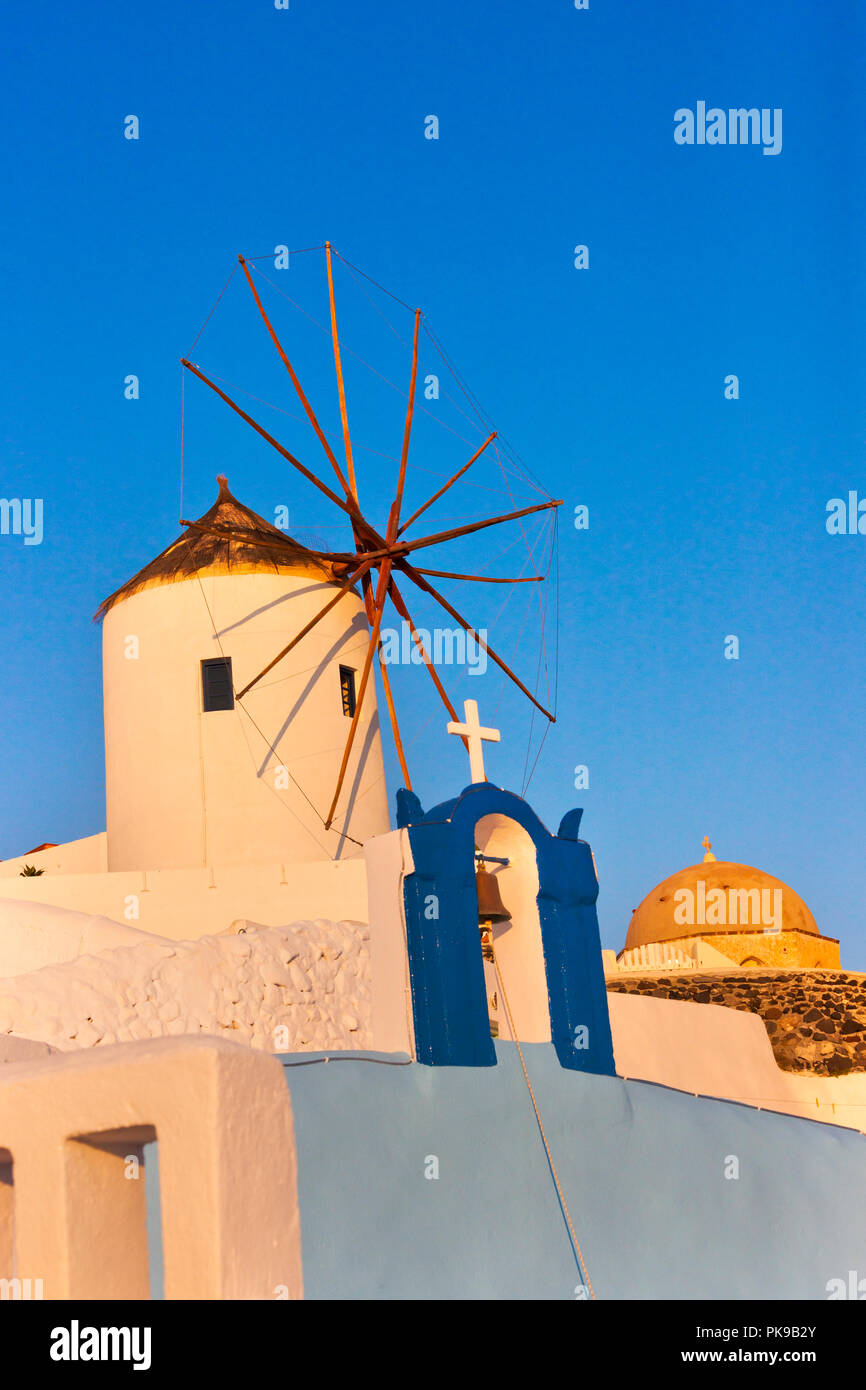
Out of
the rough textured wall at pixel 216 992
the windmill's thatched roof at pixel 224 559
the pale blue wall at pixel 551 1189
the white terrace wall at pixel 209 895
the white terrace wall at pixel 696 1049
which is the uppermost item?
the windmill's thatched roof at pixel 224 559

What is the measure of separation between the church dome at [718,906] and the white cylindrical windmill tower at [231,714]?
794cm

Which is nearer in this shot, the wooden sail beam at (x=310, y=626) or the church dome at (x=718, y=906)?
the wooden sail beam at (x=310, y=626)

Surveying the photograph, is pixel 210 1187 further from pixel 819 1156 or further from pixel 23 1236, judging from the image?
pixel 819 1156

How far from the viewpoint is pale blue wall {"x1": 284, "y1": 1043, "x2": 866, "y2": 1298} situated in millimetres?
5371

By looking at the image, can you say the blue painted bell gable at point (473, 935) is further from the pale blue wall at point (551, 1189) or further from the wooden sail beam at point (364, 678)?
the wooden sail beam at point (364, 678)

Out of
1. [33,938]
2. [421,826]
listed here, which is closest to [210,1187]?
[421,826]

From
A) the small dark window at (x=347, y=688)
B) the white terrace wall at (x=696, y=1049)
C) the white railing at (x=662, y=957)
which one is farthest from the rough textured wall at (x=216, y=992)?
the white railing at (x=662, y=957)

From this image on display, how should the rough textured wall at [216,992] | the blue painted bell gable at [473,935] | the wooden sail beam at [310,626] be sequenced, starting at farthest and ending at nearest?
the wooden sail beam at [310,626], the rough textured wall at [216,992], the blue painted bell gable at [473,935]

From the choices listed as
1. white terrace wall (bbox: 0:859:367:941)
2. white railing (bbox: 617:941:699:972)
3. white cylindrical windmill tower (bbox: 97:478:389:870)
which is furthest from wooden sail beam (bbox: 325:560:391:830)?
A: white railing (bbox: 617:941:699:972)

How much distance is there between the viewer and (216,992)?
10.1 meters

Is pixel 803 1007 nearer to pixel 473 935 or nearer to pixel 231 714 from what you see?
pixel 231 714

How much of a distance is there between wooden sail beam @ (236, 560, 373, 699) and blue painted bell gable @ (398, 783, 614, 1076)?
7602 mm

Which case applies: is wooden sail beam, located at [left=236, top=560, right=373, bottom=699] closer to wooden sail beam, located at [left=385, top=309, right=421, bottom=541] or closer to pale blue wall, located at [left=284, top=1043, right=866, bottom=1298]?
wooden sail beam, located at [left=385, top=309, right=421, bottom=541]

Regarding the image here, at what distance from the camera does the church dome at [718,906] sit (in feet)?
70.2
